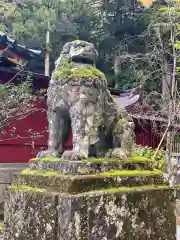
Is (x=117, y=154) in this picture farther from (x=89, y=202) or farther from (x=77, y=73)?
(x=77, y=73)

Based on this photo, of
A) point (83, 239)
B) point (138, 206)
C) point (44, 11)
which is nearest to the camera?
point (83, 239)

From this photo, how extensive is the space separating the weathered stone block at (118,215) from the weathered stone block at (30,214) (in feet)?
0.37

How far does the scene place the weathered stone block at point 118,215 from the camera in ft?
9.25

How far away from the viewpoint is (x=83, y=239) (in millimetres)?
2822

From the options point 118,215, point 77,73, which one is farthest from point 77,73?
point 118,215

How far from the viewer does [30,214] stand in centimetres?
316

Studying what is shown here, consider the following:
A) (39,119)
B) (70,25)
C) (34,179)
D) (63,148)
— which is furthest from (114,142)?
(70,25)

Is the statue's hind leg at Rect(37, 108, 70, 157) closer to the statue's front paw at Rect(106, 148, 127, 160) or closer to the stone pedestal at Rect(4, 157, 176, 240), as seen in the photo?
the stone pedestal at Rect(4, 157, 176, 240)

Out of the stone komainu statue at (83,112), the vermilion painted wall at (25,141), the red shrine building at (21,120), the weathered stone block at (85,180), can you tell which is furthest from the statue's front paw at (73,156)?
the vermilion painted wall at (25,141)

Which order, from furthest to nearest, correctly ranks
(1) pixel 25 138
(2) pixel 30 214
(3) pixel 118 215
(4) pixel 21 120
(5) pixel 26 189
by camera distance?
(4) pixel 21 120 → (1) pixel 25 138 → (5) pixel 26 189 → (2) pixel 30 214 → (3) pixel 118 215

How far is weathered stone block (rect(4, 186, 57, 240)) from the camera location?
9.75ft

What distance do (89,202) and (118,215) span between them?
0.34 metres

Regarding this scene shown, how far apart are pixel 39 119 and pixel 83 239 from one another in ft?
29.6

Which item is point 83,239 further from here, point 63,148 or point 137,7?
point 137,7
